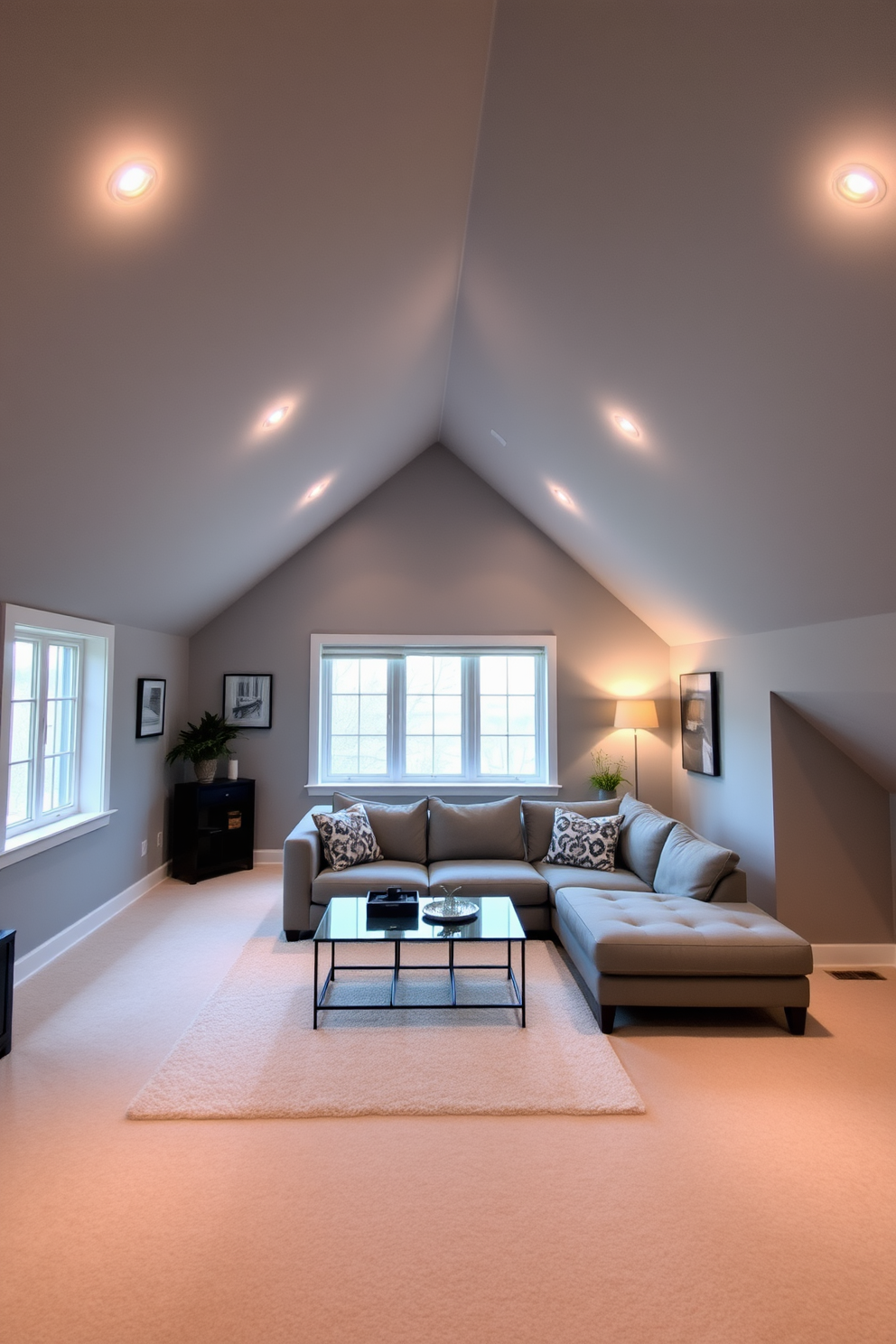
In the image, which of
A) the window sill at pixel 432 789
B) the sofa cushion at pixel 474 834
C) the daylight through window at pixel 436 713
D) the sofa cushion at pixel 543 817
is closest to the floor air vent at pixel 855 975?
the sofa cushion at pixel 543 817

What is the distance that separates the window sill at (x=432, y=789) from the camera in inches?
250

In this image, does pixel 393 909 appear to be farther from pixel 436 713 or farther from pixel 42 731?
pixel 436 713

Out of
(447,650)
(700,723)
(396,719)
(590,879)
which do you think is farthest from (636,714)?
(396,719)

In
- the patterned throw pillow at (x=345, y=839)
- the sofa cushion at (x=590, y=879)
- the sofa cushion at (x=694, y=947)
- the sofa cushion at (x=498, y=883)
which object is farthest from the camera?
the patterned throw pillow at (x=345, y=839)

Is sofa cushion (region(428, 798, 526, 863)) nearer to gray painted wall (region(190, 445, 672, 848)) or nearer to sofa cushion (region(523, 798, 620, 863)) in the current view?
sofa cushion (region(523, 798, 620, 863))

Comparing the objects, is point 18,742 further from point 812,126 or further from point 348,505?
point 812,126

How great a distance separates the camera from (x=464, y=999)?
3.62 m

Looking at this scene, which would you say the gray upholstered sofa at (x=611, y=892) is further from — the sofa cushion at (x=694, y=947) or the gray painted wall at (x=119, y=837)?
the gray painted wall at (x=119, y=837)

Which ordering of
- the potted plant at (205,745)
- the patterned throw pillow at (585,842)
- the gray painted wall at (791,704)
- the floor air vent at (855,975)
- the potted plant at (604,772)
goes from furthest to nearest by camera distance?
1. the potted plant at (604,772)
2. the potted plant at (205,745)
3. the patterned throw pillow at (585,842)
4. the floor air vent at (855,975)
5. the gray painted wall at (791,704)

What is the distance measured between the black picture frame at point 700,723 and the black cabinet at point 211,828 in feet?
11.8

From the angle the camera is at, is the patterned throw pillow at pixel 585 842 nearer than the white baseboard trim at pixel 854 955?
No

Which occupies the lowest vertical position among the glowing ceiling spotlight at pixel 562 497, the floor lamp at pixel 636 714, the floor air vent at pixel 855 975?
the floor air vent at pixel 855 975

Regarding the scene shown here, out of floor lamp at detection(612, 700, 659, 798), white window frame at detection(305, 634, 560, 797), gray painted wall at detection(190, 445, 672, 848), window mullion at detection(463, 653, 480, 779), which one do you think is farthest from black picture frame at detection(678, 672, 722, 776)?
window mullion at detection(463, 653, 480, 779)

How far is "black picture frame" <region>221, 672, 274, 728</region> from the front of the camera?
21.1ft
